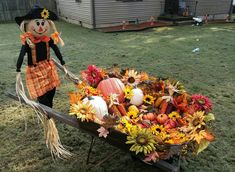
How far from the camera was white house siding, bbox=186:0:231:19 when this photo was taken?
570 inches

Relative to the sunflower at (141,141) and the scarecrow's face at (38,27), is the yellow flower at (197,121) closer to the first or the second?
the sunflower at (141,141)

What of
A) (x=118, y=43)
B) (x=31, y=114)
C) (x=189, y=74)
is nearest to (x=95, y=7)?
(x=118, y=43)

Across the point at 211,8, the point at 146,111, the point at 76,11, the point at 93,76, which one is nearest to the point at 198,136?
the point at 146,111

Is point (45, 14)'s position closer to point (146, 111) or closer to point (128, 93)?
point (128, 93)

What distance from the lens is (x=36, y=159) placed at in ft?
10.1

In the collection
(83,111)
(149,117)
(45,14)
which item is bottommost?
(149,117)

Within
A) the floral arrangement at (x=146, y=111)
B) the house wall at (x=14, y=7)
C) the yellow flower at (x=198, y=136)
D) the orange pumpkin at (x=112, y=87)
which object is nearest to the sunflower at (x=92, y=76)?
the floral arrangement at (x=146, y=111)

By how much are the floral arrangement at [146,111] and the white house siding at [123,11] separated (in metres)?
8.85

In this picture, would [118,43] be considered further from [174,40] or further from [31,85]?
[31,85]

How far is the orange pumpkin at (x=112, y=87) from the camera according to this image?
9.81 feet

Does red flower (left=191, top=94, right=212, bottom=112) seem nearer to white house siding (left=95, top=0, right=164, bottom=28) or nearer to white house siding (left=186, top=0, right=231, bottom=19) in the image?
white house siding (left=95, top=0, right=164, bottom=28)

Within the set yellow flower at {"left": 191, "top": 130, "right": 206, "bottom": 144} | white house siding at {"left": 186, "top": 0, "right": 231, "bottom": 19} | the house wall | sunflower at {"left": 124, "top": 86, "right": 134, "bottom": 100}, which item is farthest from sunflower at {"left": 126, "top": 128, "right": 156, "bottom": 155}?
the house wall

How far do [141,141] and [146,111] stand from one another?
0.88 meters

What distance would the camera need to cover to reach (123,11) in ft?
40.3
